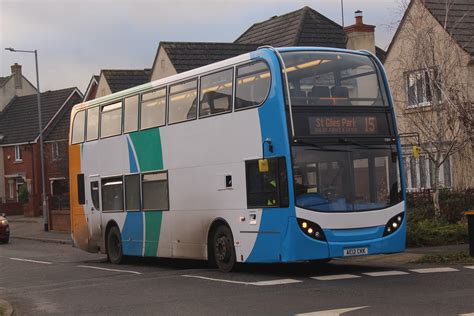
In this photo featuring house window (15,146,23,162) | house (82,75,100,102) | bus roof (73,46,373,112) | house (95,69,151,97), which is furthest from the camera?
house window (15,146,23,162)

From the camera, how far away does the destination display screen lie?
569 inches

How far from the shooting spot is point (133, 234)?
19812 mm

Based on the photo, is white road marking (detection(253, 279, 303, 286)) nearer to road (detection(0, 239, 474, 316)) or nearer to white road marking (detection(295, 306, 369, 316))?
road (detection(0, 239, 474, 316))

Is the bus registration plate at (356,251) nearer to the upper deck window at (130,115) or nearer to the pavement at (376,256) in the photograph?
the pavement at (376,256)

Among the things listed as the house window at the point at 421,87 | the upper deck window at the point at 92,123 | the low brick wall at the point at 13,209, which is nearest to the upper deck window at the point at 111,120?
the upper deck window at the point at 92,123

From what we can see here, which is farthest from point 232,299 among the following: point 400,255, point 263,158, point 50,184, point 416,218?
point 50,184

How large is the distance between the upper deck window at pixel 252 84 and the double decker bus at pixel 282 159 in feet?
0.07

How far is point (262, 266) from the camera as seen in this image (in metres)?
17.7

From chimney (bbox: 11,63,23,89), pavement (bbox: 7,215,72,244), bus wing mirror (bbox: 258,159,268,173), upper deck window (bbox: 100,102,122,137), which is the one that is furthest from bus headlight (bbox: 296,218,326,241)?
chimney (bbox: 11,63,23,89)

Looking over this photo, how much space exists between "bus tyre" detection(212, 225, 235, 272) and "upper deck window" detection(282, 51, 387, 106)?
3.23 m

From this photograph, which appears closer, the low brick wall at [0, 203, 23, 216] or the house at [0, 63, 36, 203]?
the low brick wall at [0, 203, 23, 216]

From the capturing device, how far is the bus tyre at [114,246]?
20750 millimetres

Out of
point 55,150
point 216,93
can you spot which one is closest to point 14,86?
point 55,150

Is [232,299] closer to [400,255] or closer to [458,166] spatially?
[400,255]
